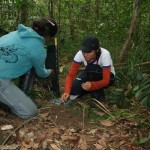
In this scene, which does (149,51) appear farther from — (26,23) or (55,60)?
(26,23)

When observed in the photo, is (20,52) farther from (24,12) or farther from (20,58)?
(24,12)

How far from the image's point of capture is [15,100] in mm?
4078

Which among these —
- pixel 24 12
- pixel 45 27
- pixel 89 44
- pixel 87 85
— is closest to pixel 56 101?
pixel 87 85

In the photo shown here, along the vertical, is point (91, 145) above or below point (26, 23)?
below

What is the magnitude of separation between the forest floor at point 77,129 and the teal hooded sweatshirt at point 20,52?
0.55 meters

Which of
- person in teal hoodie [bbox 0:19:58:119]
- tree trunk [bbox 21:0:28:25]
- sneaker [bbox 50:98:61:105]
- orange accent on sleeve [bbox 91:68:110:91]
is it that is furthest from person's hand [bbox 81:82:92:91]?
tree trunk [bbox 21:0:28:25]

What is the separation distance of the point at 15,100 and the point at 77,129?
0.88 meters

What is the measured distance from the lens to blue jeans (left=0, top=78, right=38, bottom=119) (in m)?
4.04

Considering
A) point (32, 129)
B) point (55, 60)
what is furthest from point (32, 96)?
point (32, 129)

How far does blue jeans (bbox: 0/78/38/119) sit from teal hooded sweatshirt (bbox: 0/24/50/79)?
0.38 feet

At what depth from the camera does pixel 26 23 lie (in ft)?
25.5

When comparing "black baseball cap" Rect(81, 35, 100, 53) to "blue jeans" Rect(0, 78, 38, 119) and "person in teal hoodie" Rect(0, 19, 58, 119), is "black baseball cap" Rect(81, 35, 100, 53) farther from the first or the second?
"blue jeans" Rect(0, 78, 38, 119)

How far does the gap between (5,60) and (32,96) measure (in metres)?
0.88

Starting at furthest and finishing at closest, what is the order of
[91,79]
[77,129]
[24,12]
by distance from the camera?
1. [24,12]
2. [91,79]
3. [77,129]
